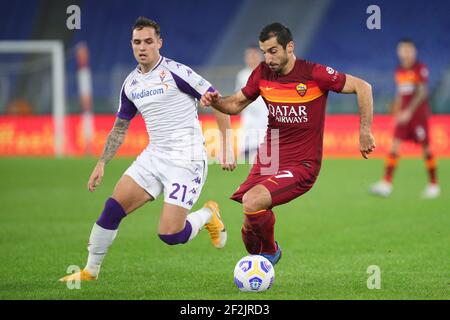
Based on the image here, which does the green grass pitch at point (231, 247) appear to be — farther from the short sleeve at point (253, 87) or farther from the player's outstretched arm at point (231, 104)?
the short sleeve at point (253, 87)

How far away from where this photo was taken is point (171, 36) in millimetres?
31703

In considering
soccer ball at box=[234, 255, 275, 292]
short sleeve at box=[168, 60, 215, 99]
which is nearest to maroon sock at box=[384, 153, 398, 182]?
short sleeve at box=[168, 60, 215, 99]

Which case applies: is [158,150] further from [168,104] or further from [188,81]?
[188,81]

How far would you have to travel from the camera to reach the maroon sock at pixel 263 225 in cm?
758

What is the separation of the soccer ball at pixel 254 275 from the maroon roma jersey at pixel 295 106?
0.98 meters

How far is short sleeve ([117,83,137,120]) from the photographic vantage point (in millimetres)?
8109

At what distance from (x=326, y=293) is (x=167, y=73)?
2343 millimetres

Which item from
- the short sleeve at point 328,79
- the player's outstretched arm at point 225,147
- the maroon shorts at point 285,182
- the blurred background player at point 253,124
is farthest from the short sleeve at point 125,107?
the blurred background player at point 253,124

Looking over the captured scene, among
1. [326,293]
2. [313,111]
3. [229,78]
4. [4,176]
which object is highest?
[229,78]

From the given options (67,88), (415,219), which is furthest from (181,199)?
(67,88)

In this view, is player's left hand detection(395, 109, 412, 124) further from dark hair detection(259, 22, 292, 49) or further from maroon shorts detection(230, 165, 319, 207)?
dark hair detection(259, 22, 292, 49)

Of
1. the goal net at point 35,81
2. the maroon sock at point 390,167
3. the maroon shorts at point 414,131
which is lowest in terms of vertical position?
the maroon sock at point 390,167

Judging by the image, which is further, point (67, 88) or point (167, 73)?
point (67, 88)

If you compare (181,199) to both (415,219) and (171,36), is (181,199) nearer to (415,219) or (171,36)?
(415,219)
